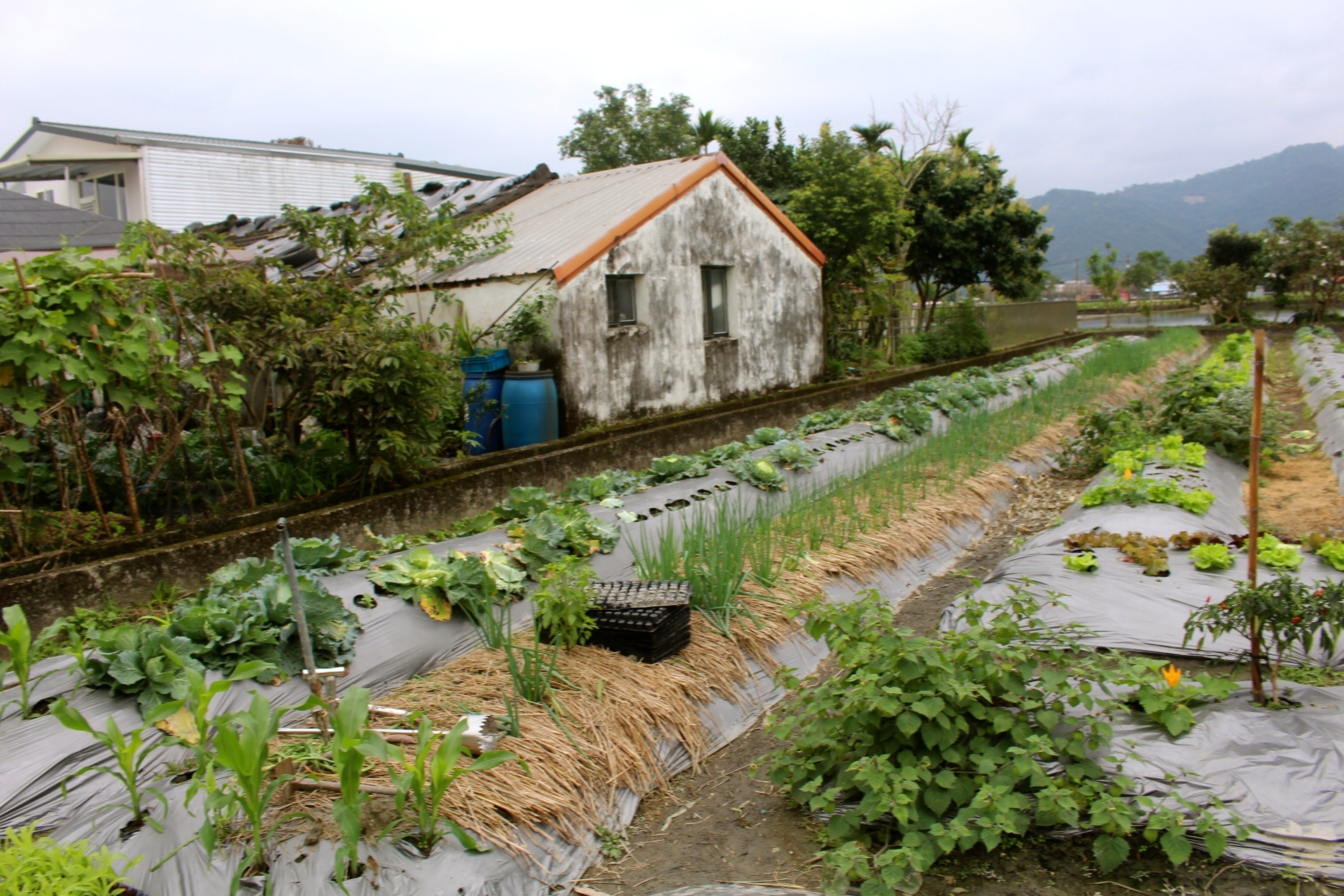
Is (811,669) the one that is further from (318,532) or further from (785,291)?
(785,291)

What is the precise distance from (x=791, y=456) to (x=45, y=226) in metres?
7.86

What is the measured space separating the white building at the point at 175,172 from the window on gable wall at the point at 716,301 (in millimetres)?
7011

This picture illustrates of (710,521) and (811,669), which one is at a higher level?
(710,521)

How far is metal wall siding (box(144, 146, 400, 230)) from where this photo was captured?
15016mm

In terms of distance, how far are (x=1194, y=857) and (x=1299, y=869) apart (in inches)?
8.7

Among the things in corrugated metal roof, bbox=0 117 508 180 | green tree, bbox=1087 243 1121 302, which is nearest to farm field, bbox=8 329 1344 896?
corrugated metal roof, bbox=0 117 508 180

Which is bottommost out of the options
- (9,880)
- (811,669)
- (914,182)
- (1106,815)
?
(811,669)

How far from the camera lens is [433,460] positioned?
→ 20.1 feet

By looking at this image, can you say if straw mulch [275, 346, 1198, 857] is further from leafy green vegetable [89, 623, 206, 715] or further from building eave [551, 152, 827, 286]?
building eave [551, 152, 827, 286]

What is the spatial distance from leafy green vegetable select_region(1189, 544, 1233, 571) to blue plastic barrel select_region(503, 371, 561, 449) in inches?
214

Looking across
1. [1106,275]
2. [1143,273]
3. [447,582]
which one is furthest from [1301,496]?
[1143,273]

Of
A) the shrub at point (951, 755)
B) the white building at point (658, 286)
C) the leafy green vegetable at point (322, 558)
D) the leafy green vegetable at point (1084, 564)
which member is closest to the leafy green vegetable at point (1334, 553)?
A: the leafy green vegetable at point (1084, 564)

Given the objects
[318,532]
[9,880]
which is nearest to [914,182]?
[318,532]

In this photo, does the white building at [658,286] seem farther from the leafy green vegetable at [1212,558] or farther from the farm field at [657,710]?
the leafy green vegetable at [1212,558]
